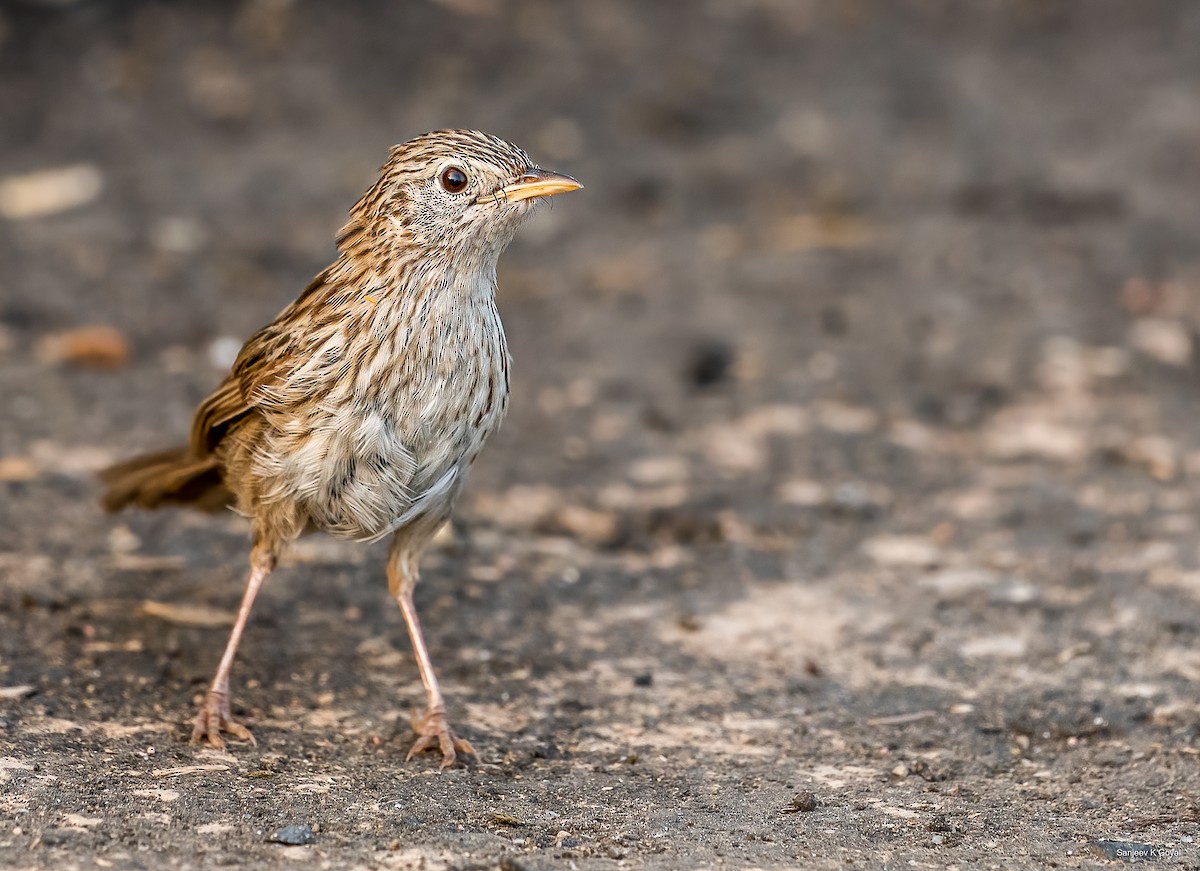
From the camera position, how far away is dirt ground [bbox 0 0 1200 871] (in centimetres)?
443

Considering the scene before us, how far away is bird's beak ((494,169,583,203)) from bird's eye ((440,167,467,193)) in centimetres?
11

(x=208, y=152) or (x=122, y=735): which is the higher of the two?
(x=208, y=152)

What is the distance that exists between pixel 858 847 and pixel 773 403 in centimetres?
357

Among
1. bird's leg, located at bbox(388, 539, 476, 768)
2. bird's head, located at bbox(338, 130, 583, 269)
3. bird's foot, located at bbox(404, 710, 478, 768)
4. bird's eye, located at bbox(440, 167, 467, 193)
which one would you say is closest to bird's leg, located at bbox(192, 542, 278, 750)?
bird's leg, located at bbox(388, 539, 476, 768)

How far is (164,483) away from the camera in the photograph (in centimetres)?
527

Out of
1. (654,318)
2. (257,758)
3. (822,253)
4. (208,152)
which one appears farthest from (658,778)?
(208,152)

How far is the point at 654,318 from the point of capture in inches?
321

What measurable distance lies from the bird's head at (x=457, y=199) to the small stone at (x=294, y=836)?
5.62 feet

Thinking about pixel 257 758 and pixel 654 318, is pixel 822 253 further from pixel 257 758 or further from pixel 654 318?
pixel 257 758

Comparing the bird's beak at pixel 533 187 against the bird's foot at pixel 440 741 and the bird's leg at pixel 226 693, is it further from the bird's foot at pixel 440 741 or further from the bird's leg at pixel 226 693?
the bird's foot at pixel 440 741

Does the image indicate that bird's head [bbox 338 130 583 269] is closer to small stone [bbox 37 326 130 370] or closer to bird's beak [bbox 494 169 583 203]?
bird's beak [bbox 494 169 583 203]

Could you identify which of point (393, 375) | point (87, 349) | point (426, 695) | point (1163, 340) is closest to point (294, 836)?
point (426, 695)

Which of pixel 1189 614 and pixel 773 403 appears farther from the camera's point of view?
pixel 773 403

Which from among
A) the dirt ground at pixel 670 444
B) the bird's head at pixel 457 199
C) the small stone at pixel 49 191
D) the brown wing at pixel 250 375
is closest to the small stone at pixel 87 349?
the dirt ground at pixel 670 444
